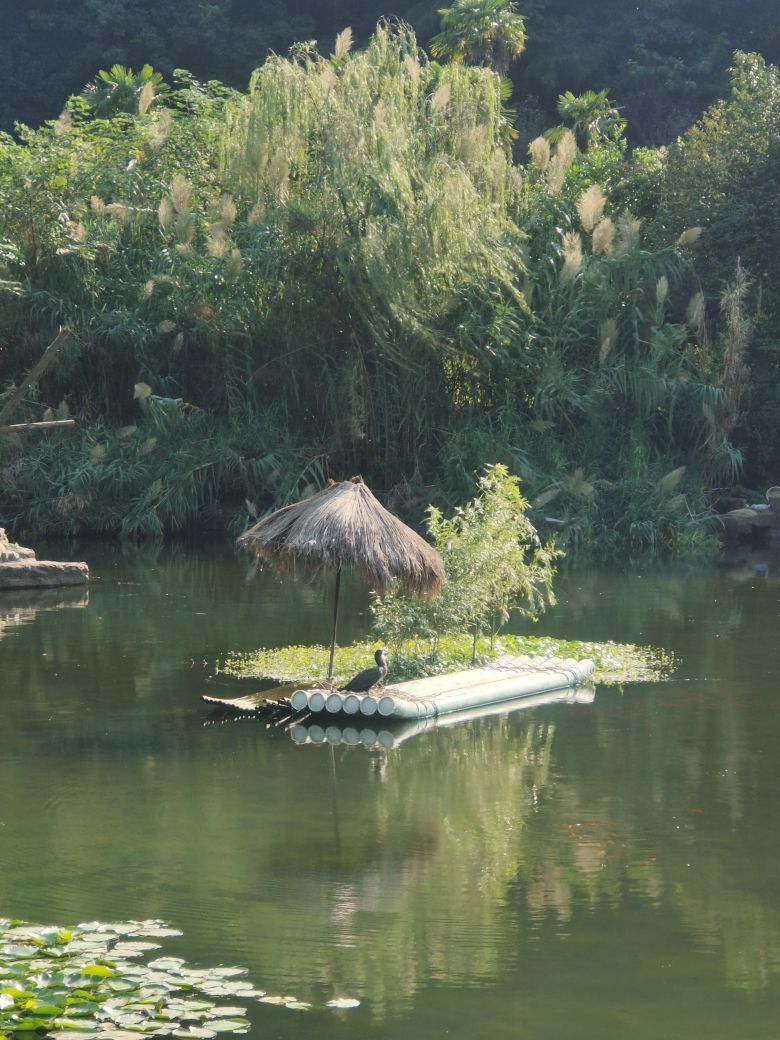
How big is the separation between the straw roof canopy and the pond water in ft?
3.70

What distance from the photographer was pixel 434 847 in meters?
7.58

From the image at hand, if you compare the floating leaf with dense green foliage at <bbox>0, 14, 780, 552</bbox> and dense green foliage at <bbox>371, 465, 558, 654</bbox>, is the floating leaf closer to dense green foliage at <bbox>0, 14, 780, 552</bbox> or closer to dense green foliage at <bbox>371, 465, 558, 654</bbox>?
dense green foliage at <bbox>371, 465, 558, 654</bbox>

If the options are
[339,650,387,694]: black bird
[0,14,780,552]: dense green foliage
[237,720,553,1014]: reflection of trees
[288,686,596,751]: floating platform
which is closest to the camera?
[237,720,553,1014]: reflection of trees

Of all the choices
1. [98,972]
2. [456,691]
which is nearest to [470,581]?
[456,691]

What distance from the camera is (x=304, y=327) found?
22.9 m

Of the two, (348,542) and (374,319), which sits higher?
(374,319)

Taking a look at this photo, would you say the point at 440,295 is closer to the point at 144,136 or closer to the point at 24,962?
the point at 144,136

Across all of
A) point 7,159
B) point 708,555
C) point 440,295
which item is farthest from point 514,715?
point 7,159

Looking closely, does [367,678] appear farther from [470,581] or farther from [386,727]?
[470,581]

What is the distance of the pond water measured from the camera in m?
5.76

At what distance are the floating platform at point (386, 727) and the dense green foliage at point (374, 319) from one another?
403 inches

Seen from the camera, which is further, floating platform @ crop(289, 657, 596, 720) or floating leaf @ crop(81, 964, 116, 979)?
floating platform @ crop(289, 657, 596, 720)

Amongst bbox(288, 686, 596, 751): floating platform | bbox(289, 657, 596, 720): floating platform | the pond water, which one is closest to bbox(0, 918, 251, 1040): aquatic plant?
the pond water

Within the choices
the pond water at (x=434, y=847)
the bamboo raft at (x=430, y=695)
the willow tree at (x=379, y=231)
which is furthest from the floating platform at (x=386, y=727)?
the willow tree at (x=379, y=231)
